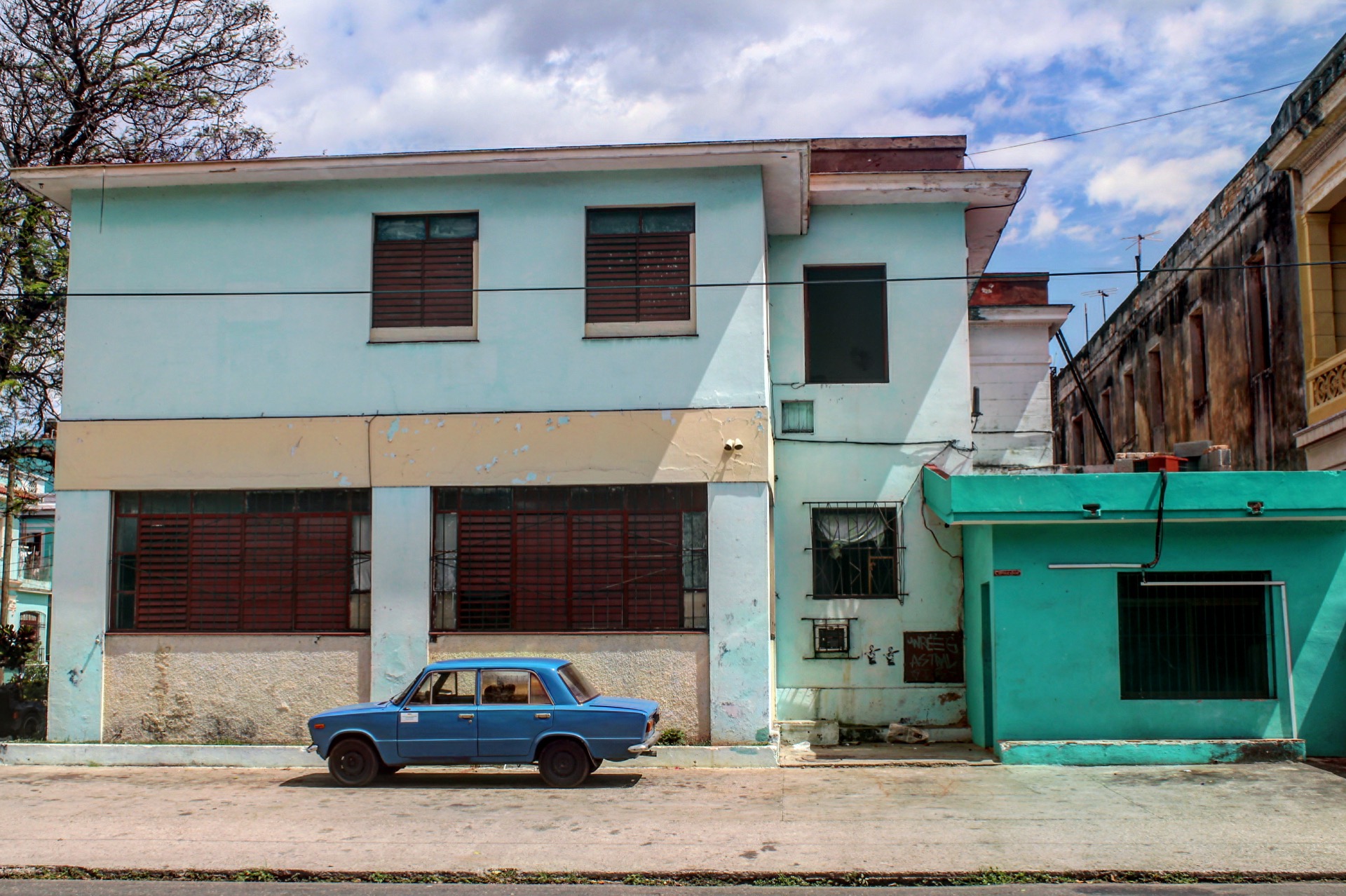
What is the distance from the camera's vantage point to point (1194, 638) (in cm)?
1296

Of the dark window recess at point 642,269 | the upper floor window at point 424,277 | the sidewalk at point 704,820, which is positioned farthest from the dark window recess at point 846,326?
the sidewalk at point 704,820

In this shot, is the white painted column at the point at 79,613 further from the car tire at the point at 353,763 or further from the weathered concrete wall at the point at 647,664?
the weathered concrete wall at the point at 647,664

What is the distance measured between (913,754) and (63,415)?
36.3ft

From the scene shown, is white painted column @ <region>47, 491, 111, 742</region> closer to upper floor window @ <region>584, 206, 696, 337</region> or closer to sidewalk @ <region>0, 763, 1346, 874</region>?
sidewalk @ <region>0, 763, 1346, 874</region>

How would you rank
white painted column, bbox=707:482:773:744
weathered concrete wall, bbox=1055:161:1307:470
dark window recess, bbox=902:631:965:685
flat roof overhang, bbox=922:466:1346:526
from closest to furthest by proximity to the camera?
flat roof overhang, bbox=922:466:1346:526 < white painted column, bbox=707:482:773:744 < dark window recess, bbox=902:631:965:685 < weathered concrete wall, bbox=1055:161:1307:470

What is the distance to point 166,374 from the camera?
46.5 ft

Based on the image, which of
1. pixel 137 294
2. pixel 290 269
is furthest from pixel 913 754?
pixel 137 294

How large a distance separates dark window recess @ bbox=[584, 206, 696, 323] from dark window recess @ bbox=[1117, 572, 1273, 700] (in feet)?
19.9

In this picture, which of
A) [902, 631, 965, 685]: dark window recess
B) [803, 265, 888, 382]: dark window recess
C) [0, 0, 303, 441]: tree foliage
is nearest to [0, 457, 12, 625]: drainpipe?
[0, 0, 303, 441]: tree foliage

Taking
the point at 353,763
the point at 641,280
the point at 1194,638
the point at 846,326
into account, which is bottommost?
the point at 353,763

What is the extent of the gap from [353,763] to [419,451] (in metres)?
3.72

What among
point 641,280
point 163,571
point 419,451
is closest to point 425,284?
point 419,451

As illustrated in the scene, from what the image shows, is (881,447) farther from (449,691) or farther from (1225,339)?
(1225,339)

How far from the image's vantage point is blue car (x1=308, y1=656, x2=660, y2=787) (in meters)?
11.3
